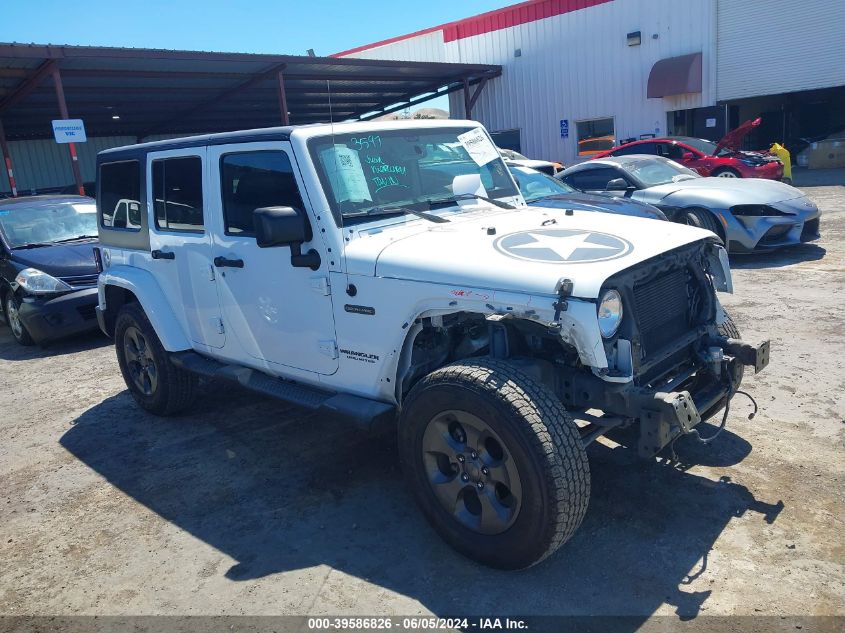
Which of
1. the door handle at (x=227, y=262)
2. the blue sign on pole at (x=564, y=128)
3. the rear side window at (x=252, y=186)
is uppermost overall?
the blue sign on pole at (x=564, y=128)

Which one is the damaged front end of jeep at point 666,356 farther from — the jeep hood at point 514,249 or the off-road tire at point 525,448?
the off-road tire at point 525,448

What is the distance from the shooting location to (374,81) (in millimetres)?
20656

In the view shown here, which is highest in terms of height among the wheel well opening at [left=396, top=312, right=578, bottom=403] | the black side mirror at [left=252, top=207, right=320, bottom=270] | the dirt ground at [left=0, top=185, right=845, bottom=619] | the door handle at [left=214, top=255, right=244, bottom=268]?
the black side mirror at [left=252, top=207, right=320, bottom=270]

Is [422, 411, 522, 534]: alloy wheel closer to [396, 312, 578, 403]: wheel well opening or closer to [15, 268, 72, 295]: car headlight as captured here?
[396, 312, 578, 403]: wheel well opening

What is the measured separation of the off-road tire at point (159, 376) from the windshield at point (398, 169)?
2.16m

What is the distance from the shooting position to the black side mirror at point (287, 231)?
3459mm

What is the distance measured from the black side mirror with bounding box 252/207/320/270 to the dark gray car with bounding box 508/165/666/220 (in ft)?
14.7

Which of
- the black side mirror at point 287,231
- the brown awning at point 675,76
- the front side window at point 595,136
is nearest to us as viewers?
the black side mirror at point 287,231

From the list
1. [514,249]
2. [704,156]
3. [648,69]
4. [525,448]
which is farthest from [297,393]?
[648,69]

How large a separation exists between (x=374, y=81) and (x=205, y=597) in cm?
1945

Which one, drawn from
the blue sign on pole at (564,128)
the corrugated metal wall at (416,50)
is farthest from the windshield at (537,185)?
the corrugated metal wall at (416,50)

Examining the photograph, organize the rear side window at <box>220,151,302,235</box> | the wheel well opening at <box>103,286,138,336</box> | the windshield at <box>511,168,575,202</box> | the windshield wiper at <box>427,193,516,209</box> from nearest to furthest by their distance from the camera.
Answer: the rear side window at <box>220,151,302,235</box> < the windshield wiper at <box>427,193,516,209</box> < the wheel well opening at <box>103,286,138,336</box> < the windshield at <box>511,168,575,202</box>

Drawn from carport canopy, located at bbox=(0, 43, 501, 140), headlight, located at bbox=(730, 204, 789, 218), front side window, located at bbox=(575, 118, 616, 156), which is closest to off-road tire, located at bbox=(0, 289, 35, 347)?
carport canopy, located at bbox=(0, 43, 501, 140)

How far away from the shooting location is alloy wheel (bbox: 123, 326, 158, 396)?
17.3 ft
